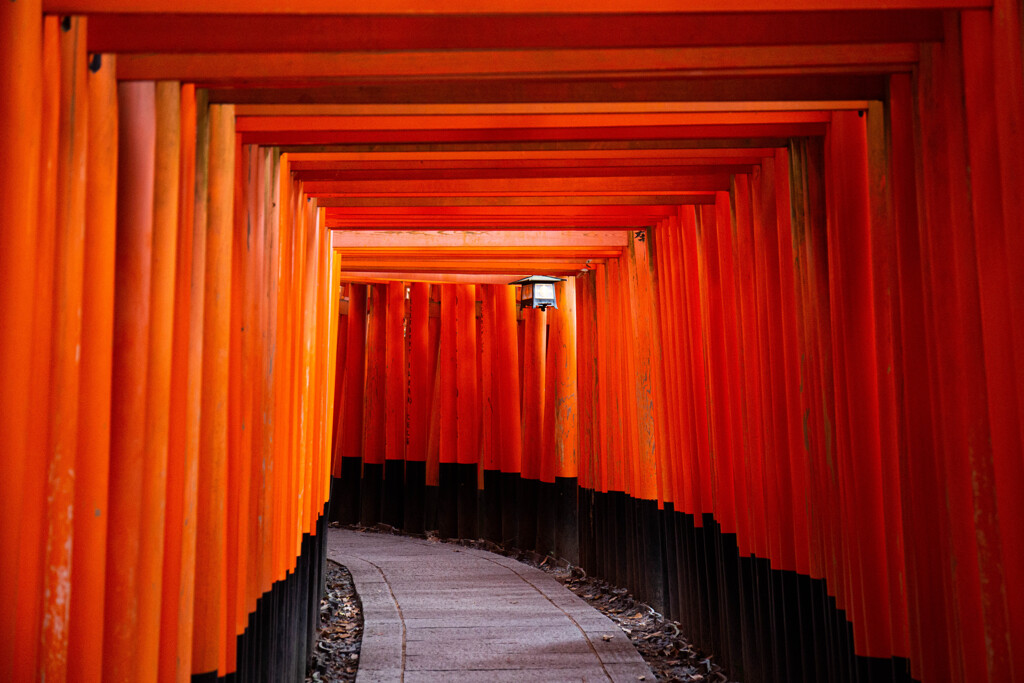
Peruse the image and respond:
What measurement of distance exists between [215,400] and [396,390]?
7805 millimetres

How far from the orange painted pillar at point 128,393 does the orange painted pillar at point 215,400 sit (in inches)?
20.7

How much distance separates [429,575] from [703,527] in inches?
143

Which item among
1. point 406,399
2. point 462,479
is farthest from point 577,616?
point 406,399

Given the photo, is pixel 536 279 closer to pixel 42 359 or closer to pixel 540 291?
pixel 540 291

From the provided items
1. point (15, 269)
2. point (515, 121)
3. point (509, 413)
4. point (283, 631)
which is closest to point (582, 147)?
point (515, 121)

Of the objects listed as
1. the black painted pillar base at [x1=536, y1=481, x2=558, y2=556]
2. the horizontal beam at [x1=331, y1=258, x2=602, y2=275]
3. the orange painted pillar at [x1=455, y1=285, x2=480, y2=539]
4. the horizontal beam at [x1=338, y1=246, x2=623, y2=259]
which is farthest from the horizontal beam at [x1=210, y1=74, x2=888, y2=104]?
the orange painted pillar at [x1=455, y1=285, x2=480, y2=539]

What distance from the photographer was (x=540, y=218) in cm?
615

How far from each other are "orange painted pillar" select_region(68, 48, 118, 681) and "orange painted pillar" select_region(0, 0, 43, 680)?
26 cm

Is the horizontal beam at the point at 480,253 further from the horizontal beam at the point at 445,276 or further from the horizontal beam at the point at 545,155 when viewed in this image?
the horizontal beam at the point at 545,155

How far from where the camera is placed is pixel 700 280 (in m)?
5.63

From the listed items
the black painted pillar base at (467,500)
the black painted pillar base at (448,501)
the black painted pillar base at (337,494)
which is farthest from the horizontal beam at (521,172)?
the black painted pillar base at (337,494)

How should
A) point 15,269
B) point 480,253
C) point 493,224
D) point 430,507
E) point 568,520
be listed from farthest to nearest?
point 430,507 < point 568,520 < point 480,253 < point 493,224 < point 15,269

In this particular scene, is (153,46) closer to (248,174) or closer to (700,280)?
(248,174)

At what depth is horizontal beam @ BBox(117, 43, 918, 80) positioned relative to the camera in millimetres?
3031
